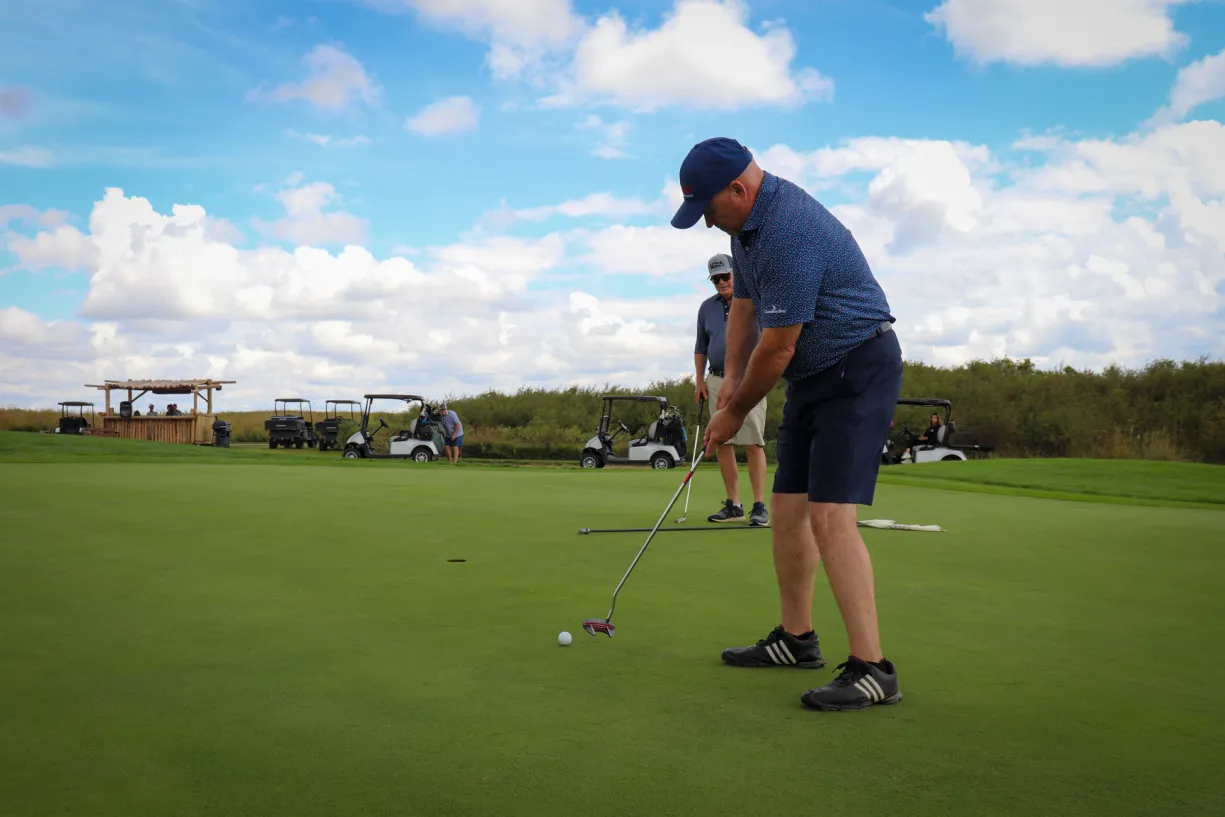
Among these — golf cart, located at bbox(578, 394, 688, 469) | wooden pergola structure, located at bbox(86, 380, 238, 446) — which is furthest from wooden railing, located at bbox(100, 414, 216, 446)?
golf cart, located at bbox(578, 394, 688, 469)

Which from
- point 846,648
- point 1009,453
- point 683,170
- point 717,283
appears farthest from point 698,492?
point 1009,453

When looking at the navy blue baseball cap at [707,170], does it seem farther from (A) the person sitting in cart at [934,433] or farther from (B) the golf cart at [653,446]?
(A) the person sitting in cart at [934,433]

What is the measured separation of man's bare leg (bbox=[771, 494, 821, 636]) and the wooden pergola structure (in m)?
33.3

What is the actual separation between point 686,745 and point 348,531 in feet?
13.2

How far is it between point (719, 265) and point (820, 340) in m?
4.09

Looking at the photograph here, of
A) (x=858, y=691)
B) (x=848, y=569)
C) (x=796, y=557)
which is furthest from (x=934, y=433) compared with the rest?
(x=858, y=691)

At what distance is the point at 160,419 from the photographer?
1304 inches

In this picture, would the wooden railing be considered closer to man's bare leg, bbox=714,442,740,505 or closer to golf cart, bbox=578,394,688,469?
golf cart, bbox=578,394,688,469

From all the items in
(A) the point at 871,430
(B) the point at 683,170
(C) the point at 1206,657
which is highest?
(B) the point at 683,170

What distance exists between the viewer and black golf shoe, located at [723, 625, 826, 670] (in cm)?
298

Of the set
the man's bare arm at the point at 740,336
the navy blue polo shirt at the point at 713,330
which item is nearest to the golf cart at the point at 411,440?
the navy blue polo shirt at the point at 713,330

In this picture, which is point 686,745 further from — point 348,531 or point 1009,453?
point 1009,453

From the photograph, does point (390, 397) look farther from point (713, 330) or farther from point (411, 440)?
point (713, 330)

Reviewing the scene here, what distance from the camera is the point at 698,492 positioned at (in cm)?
963
